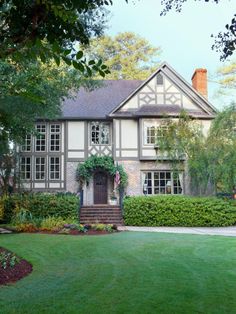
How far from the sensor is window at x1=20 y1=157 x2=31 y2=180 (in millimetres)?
21984

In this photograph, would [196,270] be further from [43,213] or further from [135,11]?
[43,213]

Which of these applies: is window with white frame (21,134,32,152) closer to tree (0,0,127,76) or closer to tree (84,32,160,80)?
tree (84,32,160,80)

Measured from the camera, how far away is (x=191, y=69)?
83.9ft

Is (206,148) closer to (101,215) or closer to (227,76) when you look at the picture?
(101,215)

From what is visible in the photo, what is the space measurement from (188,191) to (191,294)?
52.6ft

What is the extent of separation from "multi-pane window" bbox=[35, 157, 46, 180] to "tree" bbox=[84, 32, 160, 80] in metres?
13.9

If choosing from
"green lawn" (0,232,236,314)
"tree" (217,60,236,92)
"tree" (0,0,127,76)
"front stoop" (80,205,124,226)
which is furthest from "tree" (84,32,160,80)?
"tree" (0,0,127,76)

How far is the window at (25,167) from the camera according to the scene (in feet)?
72.1

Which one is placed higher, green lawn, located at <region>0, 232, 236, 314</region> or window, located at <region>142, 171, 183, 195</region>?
window, located at <region>142, 171, 183, 195</region>

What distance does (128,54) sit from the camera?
1353 inches

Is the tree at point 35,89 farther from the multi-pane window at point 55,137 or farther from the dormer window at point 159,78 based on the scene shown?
the dormer window at point 159,78

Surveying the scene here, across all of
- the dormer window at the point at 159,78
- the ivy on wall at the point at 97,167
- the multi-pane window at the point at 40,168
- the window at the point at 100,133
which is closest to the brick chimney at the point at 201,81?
the dormer window at the point at 159,78

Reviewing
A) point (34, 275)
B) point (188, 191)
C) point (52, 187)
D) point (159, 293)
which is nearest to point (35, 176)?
point (52, 187)

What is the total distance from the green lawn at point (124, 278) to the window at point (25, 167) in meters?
10.9
